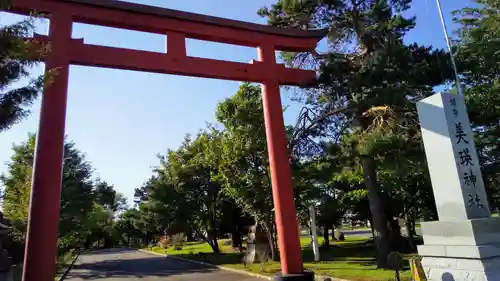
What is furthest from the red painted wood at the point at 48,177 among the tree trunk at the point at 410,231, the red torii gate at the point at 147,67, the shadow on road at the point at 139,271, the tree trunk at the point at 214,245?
the tree trunk at the point at 410,231

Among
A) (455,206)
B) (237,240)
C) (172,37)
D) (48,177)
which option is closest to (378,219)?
(455,206)

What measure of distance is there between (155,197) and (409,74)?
17.7 m

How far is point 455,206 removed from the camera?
19.8 feet

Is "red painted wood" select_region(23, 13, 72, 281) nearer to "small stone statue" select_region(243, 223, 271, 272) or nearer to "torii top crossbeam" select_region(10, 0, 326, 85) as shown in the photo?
"torii top crossbeam" select_region(10, 0, 326, 85)

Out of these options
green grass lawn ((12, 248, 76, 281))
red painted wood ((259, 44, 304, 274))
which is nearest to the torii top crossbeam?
red painted wood ((259, 44, 304, 274))

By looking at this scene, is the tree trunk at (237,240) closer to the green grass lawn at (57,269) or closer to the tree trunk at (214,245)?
the tree trunk at (214,245)

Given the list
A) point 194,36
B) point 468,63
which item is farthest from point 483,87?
point 194,36

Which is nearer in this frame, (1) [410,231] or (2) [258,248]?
(2) [258,248]

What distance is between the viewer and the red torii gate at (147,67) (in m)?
7.46

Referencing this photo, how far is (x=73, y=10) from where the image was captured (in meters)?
8.81

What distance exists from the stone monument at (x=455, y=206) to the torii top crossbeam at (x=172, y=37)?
504 centimetres

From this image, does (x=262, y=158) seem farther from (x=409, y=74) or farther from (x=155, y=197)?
(x=155, y=197)

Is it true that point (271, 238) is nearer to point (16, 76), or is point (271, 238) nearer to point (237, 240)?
point (237, 240)

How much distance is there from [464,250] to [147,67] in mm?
7474
